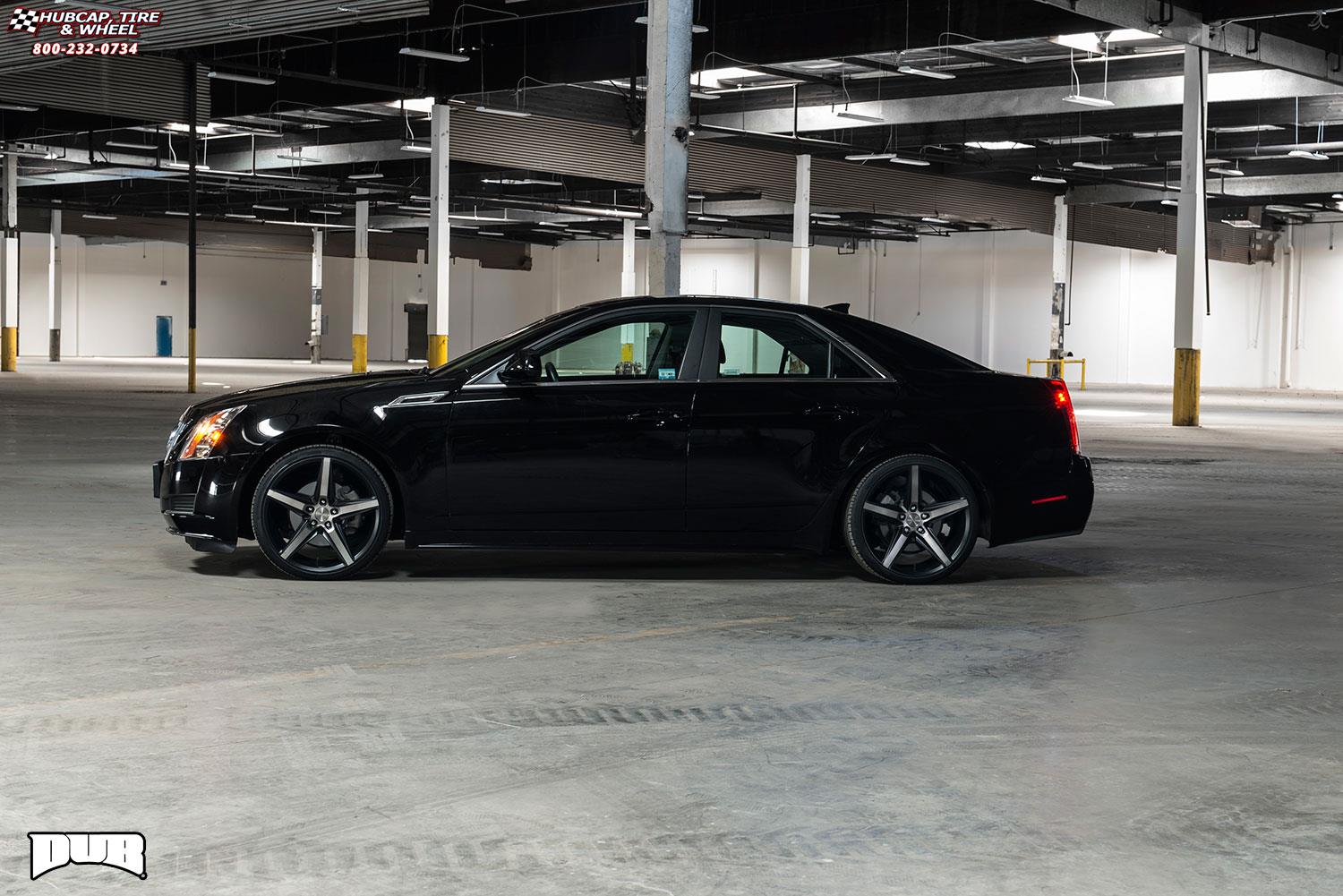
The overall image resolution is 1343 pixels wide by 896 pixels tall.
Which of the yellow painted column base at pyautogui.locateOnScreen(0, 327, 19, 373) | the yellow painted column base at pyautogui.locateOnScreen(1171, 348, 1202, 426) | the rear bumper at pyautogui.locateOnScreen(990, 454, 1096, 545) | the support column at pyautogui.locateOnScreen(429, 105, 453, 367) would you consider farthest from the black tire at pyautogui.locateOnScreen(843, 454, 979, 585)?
the yellow painted column base at pyautogui.locateOnScreen(0, 327, 19, 373)

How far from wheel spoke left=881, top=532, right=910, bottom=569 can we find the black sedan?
0.04 ft

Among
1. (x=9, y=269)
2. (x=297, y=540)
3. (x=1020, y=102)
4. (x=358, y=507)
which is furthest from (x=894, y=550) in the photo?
(x=9, y=269)

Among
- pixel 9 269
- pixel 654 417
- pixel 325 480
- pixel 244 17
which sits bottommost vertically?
pixel 325 480

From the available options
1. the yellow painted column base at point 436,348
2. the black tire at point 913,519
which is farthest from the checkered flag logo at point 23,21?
the black tire at point 913,519

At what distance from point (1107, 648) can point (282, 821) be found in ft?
12.3

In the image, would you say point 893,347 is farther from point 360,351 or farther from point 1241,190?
point 360,351

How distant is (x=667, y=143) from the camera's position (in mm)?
12828

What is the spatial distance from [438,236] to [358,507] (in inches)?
904

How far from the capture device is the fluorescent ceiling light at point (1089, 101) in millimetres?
24581

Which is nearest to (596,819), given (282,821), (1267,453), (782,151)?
(282,821)

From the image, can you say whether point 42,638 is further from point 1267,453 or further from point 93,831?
point 1267,453

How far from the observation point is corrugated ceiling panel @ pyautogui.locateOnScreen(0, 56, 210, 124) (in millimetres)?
23734

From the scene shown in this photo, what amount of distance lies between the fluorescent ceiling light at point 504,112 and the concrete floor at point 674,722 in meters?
19.5

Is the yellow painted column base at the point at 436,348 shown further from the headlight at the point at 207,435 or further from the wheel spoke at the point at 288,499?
the wheel spoke at the point at 288,499
